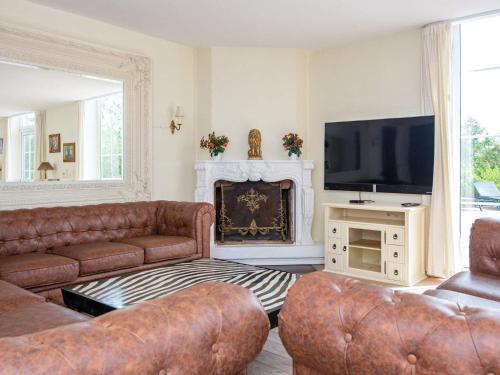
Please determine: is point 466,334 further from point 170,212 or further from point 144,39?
point 144,39

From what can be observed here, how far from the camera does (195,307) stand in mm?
1158

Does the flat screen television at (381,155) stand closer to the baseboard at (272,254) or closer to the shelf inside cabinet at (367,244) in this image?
the shelf inside cabinet at (367,244)

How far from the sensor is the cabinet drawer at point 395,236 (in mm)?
4430

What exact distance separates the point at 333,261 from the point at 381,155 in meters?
1.37

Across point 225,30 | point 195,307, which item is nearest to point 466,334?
point 195,307

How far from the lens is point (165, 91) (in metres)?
5.39

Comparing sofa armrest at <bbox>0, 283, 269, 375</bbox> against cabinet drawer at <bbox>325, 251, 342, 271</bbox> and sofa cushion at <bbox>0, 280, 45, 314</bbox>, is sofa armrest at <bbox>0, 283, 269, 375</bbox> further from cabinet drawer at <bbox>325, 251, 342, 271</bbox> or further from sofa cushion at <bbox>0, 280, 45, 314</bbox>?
cabinet drawer at <bbox>325, 251, 342, 271</bbox>

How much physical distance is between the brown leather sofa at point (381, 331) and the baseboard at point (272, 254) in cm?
395

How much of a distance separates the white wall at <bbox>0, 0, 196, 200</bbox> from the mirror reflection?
0.46 m

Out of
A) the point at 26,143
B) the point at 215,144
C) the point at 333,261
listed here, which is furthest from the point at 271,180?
the point at 26,143

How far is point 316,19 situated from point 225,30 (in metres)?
1.06

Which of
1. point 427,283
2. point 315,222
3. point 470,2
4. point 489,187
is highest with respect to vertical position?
point 470,2

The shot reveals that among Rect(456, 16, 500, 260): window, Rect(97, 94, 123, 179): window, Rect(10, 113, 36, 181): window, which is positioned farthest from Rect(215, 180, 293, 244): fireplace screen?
Rect(10, 113, 36, 181): window

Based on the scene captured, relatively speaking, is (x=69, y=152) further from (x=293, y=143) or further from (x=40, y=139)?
(x=293, y=143)
